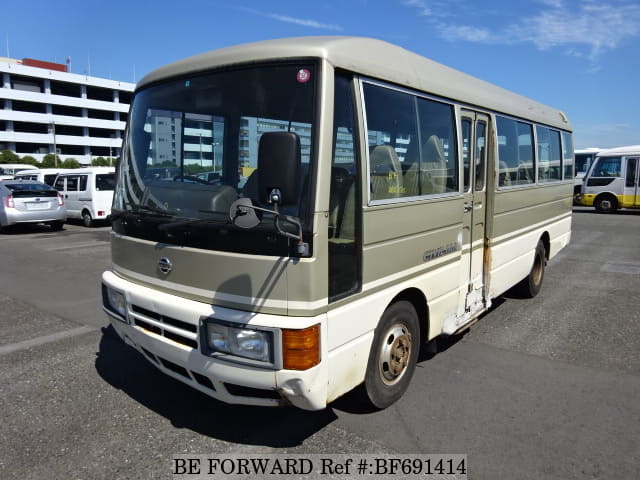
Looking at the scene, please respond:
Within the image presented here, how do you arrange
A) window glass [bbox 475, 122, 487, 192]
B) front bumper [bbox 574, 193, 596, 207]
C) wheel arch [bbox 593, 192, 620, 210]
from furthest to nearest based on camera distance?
front bumper [bbox 574, 193, 596, 207]
wheel arch [bbox 593, 192, 620, 210]
window glass [bbox 475, 122, 487, 192]

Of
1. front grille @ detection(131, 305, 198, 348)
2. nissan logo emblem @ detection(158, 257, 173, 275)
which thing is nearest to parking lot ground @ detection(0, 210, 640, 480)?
front grille @ detection(131, 305, 198, 348)

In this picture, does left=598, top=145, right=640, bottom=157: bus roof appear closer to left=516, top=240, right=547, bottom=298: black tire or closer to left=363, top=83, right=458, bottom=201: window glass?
left=516, top=240, right=547, bottom=298: black tire

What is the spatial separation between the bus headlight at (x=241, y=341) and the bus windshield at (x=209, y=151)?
18.4 inches

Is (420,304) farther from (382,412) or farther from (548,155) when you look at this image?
(548,155)

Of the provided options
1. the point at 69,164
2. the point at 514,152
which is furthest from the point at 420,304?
the point at 69,164

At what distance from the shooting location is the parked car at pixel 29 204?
46.5ft

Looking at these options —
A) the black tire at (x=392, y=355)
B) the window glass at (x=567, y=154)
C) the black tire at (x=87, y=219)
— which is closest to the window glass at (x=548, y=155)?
the window glass at (x=567, y=154)

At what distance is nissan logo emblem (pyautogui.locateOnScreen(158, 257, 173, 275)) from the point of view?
3.23 metres

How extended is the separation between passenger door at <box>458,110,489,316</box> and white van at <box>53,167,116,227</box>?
13.4m

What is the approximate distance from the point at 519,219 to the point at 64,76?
8015 centimetres

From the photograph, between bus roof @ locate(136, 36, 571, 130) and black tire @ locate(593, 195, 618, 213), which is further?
black tire @ locate(593, 195, 618, 213)

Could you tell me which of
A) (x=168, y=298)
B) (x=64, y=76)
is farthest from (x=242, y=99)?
(x=64, y=76)

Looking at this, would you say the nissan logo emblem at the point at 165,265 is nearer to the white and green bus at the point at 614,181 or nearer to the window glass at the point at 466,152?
the window glass at the point at 466,152

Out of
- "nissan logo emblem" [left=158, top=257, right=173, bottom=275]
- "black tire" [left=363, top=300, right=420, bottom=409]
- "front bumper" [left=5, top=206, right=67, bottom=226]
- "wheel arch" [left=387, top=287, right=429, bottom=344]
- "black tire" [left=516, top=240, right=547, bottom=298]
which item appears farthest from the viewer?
"front bumper" [left=5, top=206, right=67, bottom=226]
